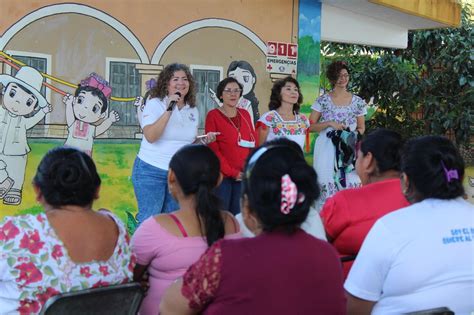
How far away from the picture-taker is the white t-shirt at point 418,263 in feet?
7.18

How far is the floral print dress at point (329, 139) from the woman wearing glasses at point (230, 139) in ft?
4.51

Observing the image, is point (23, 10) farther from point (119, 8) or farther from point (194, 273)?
point (194, 273)

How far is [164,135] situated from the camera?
4.45 metres

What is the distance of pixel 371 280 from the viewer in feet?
7.30

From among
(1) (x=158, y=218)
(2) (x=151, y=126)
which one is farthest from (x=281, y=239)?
(2) (x=151, y=126)

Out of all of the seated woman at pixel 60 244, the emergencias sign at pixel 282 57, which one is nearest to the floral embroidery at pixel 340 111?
the emergencias sign at pixel 282 57

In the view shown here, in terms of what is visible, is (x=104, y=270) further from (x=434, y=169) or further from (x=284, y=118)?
(x=284, y=118)

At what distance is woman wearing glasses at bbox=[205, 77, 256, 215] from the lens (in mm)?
4965

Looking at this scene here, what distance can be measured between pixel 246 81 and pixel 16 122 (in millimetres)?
2434

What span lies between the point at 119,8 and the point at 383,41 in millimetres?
3959

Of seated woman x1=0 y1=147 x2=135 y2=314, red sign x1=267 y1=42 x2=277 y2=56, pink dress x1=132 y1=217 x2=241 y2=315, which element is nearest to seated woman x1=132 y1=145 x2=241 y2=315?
pink dress x1=132 y1=217 x2=241 y2=315

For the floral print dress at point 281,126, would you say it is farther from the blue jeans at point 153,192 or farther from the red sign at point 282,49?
the blue jeans at point 153,192

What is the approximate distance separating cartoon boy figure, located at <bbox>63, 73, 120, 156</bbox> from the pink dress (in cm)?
289

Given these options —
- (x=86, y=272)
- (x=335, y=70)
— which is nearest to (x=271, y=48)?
(x=335, y=70)
